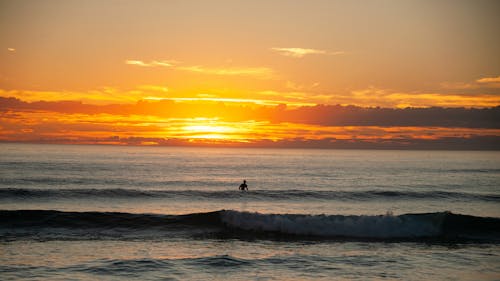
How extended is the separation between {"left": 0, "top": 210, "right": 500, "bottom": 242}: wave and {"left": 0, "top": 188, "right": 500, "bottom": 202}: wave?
43.0 ft

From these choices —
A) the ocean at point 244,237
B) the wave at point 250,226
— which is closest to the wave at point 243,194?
the ocean at point 244,237

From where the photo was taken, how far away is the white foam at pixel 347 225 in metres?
24.5

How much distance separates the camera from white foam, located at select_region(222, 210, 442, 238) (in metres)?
24.5

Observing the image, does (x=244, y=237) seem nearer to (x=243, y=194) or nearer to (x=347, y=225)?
(x=347, y=225)

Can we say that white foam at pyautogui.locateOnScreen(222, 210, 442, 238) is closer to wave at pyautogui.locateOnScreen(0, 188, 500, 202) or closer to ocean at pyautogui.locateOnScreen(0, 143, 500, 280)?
ocean at pyautogui.locateOnScreen(0, 143, 500, 280)

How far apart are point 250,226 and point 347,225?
531 cm

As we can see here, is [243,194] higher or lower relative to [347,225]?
lower

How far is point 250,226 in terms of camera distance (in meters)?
25.6

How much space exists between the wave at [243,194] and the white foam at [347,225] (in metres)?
15.4

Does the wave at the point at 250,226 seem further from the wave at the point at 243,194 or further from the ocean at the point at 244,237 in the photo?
the wave at the point at 243,194

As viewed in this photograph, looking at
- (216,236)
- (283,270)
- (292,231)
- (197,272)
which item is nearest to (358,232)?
(292,231)

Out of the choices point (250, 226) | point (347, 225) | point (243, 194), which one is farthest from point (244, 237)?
point (243, 194)

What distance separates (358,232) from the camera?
2450 centimetres

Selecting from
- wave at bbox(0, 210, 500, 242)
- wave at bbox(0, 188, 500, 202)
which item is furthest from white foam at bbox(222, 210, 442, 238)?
wave at bbox(0, 188, 500, 202)
